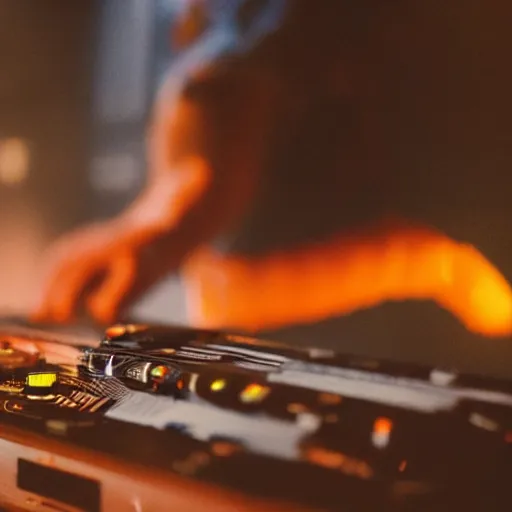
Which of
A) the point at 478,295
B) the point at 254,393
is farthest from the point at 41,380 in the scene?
the point at 478,295

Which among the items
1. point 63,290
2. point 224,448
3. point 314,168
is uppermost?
point 314,168

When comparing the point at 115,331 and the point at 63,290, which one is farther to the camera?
the point at 63,290

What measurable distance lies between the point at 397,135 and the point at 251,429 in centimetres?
55

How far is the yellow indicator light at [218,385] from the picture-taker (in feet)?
3.18

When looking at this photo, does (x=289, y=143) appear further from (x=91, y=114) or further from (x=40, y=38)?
(x=40, y=38)

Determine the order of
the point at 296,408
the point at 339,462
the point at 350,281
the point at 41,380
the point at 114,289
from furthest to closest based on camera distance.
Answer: the point at 114,289 < the point at 350,281 < the point at 41,380 < the point at 296,408 < the point at 339,462

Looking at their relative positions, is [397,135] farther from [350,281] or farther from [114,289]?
[114,289]

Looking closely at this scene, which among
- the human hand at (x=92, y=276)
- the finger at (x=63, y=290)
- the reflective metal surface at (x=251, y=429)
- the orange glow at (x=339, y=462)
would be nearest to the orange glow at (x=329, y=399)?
the reflective metal surface at (x=251, y=429)

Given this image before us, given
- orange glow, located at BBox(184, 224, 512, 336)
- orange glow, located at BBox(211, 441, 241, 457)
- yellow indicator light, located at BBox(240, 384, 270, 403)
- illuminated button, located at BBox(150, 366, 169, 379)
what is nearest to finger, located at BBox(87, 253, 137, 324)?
orange glow, located at BBox(184, 224, 512, 336)

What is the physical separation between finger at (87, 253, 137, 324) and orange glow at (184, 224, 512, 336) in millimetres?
136

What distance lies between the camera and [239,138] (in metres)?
1.26

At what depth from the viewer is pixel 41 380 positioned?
1016mm

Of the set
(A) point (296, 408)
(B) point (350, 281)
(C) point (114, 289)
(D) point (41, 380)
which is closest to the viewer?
(A) point (296, 408)

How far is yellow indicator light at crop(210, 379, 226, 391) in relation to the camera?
0.97 metres
